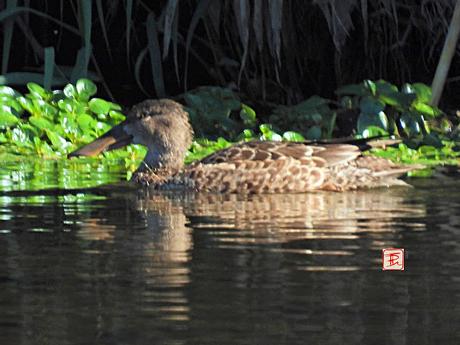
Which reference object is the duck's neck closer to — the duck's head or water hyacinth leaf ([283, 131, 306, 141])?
the duck's head

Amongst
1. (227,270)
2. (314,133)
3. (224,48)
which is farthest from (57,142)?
(227,270)

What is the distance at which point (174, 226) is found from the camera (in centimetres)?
738

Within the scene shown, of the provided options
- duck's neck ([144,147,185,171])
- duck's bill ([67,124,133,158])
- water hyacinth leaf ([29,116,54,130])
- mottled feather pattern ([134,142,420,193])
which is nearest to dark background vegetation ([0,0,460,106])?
water hyacinth leaf ([29,116,54,130])

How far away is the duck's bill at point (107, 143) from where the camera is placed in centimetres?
994

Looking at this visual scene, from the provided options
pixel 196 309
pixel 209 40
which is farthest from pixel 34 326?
pixel 209 40

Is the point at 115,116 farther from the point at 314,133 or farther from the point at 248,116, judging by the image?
the point at 314,133

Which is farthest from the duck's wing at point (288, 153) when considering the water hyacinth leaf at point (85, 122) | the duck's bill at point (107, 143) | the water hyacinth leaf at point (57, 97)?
the water hyacinth leaf at point (57, 97)

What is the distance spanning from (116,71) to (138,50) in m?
0.36

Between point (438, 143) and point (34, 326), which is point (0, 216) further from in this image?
point (438, 143)

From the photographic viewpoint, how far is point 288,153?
366 inches

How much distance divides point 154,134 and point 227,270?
13.1 feet

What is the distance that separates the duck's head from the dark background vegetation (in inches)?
64.4

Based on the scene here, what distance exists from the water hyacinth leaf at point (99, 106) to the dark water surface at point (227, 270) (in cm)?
253

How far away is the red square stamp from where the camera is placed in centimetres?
608
